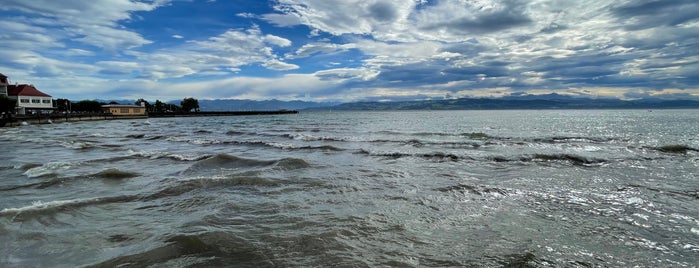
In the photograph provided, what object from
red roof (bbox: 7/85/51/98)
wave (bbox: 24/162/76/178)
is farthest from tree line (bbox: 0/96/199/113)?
wave (bbox: 24/162/76/178)

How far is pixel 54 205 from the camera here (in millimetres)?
7723

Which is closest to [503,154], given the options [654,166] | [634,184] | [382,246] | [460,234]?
[654,166]

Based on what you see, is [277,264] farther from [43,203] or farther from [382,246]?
[43,203]

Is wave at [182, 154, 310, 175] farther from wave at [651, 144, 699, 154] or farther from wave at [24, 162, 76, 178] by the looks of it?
wave at [651, 144, 699, 154]

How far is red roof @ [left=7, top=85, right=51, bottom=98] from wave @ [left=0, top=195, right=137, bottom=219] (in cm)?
10509

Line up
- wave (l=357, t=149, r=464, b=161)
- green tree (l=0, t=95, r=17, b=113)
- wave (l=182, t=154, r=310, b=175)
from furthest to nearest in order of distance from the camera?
green tree (l=0, t=95, r=17, b=113)
wave (l=357, t=149, r=464, b=161)
wave (l=182, t=154, r=310, b=175)

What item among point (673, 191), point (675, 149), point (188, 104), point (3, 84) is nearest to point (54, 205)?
point (673, 191)

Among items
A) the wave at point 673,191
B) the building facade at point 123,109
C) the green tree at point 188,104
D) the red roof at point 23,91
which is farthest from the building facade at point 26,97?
the wave at point 673,191

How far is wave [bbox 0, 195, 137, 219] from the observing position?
7152 mm

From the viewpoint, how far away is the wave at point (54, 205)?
282 inches

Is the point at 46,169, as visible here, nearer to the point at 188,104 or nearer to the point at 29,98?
the point at 29,98

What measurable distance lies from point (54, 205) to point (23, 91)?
106737 millimetres

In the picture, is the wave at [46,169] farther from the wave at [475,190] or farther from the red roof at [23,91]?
the red roof at [23,91]

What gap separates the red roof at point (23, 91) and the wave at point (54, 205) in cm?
10509
